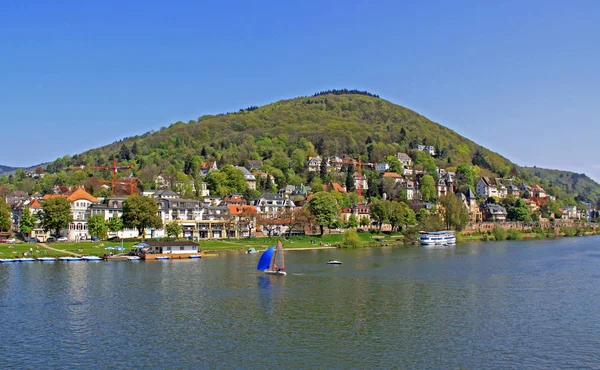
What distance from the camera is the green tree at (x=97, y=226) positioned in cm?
9431

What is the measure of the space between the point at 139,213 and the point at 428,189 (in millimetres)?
95427

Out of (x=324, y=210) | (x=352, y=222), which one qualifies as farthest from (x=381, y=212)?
(x=324, y=210)

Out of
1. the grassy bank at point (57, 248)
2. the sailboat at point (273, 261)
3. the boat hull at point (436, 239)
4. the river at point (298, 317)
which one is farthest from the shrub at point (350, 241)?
the sailboat at point (273, 261)

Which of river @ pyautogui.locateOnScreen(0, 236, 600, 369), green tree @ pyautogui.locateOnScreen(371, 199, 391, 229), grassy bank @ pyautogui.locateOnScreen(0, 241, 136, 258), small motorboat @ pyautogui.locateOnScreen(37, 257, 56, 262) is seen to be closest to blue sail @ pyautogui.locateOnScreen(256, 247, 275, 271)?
river @ pyautogui.locateOnScreen(0, 236, 600, 369)

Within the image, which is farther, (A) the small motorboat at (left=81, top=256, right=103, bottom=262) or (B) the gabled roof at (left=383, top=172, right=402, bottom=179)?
(B) the gabled roof at (left=383, top=172, right=402, bottom=179)

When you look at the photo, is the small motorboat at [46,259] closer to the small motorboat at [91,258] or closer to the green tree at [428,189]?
the small motorboat at [91,258]

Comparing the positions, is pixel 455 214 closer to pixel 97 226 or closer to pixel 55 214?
pixel 97 226

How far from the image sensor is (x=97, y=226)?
9419 centimetres

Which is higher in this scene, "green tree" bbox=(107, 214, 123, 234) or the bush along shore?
"green tree" bbox=(107, 214, 123, 234)

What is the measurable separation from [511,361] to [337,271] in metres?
35.8

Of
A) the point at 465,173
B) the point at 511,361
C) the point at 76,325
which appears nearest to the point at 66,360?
the point at 76,325

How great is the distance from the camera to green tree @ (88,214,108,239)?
3713 inches

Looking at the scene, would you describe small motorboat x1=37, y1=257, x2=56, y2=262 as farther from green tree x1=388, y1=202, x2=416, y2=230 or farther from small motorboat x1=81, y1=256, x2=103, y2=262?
green tree x1=388, y1=202, x2=416, y2=230

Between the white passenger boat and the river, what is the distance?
44.0 meters
